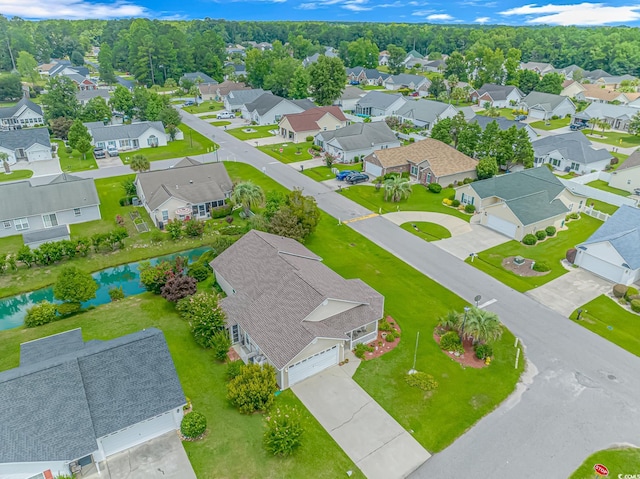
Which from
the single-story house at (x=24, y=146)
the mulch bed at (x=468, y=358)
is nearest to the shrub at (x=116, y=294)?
the mulch bed at (x=468, y=358)

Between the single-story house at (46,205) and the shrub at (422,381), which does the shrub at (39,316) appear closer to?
the single-story house at (46,205)

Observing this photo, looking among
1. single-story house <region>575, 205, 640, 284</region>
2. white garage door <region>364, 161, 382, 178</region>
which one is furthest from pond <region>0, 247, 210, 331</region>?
single-story house <region>575, 205, 640, 284</region>

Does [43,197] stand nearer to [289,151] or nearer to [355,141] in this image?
[289,151]

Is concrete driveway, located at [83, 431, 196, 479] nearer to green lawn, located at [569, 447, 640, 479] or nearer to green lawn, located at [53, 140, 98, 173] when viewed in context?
green lawn, located at [569, 447, 640, 479]

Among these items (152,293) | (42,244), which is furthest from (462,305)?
(42,244)

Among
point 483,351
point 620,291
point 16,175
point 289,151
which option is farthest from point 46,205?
point 620,291

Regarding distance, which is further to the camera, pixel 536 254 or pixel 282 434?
pixel 536 254

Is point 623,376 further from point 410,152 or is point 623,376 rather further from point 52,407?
point 410,152
